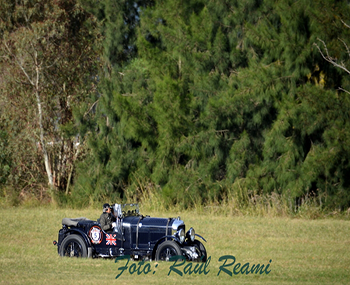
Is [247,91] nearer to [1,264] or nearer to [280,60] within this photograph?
[280,60]

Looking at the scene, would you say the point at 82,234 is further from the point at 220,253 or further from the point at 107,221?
the point at 220,253

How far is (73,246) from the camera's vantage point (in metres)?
10.7

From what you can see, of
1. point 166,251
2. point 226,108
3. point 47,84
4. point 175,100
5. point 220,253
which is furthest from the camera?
point 47,84

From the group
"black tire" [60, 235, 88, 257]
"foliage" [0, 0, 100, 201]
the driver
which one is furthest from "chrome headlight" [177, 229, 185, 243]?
"foliage" [0, 0, 100, 201]

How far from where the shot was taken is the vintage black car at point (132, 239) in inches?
392

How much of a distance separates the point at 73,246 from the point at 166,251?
1.94m

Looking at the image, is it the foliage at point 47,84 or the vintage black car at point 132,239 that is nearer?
the vintage black car at point 132,239

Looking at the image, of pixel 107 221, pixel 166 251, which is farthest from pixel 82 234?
pixel 166 251

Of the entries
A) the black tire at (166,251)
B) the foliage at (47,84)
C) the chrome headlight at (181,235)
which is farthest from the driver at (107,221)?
the foliage at (47,84)

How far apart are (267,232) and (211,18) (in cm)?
934

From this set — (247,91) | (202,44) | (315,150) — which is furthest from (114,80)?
(315,150)

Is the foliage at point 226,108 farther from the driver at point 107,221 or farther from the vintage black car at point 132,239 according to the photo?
the driver at point 107,221

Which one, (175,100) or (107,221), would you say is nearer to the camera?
(107,221)

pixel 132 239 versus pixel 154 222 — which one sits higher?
pixel 154 222
